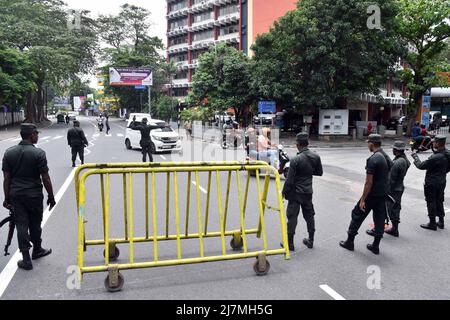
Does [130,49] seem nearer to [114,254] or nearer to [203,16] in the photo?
[203,16]

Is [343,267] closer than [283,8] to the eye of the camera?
Yes

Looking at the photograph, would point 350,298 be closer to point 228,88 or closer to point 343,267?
point 343,267

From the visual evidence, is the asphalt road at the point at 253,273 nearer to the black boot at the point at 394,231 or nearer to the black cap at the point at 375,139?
the black boot at the point at 394,231

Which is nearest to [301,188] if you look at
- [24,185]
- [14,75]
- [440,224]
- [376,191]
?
[376,191]

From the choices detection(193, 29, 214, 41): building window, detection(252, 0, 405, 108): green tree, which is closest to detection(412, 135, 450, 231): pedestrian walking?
detection(252, 0, 405, 108): green tree

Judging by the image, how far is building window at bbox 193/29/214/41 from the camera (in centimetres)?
6133

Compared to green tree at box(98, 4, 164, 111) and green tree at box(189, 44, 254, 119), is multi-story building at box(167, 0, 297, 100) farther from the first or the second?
green tree at box(189, 44, 254, 119)

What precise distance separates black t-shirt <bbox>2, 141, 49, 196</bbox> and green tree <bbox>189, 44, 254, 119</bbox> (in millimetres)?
27399

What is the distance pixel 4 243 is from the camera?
252 inches

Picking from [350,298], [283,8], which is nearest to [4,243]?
[350,298]

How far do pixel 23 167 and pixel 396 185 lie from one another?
6008 mm

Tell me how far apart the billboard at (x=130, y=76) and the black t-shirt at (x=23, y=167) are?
145ft
